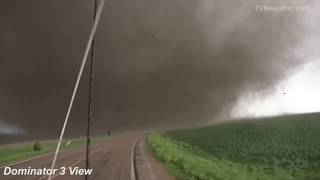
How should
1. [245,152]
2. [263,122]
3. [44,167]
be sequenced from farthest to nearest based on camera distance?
[263,122], [245,152], [44,167]

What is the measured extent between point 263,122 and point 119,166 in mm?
18917

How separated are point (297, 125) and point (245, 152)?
6463mm

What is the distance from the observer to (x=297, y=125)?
3906cm

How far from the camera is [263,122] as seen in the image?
41.9 meters

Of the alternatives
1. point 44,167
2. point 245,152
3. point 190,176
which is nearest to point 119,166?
point 190,176

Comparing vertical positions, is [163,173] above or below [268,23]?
below

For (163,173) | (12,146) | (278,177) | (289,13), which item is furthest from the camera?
(12,146)

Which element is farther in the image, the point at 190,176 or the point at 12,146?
the point at 12,146

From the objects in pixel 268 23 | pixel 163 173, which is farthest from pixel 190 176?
pixel 268 23

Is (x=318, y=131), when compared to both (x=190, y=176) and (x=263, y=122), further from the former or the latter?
(x=190, y=176)

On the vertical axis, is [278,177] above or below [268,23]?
below

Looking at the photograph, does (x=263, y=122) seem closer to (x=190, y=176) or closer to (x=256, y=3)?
(x=190, y=176)

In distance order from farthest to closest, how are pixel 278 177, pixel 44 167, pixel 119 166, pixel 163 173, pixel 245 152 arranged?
pixel 245 152
pixel 119 166
pixel 163 173
pixel 278 177
pixel 44 167

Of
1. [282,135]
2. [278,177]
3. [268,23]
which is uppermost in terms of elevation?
[268,23]
